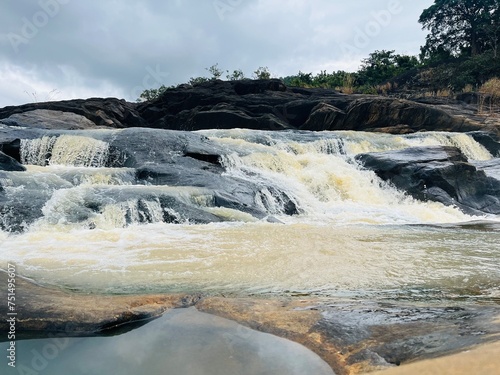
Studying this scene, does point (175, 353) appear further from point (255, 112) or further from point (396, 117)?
point (255, 112)

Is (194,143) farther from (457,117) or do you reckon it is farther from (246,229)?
(457,117)

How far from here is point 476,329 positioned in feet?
6.64

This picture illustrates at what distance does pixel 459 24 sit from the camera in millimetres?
37781

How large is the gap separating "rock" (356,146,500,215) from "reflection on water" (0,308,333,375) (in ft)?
33.0

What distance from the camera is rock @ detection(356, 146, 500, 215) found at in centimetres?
1123

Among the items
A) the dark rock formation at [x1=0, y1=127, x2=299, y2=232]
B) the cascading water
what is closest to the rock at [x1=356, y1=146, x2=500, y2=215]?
the cascading water

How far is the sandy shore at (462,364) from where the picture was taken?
5.23ft

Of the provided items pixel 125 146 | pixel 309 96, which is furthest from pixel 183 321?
pixel 309 96

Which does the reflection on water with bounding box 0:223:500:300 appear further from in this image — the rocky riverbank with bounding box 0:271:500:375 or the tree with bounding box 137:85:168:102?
the tree with bounding box 137:85:168:102

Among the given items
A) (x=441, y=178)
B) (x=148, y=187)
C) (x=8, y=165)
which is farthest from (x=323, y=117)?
(x=8, y=165)

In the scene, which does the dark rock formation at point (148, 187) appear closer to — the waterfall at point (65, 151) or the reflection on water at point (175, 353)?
the waterfall at point (65, 151)

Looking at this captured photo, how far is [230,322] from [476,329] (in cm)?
136

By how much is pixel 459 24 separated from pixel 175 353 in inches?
1720

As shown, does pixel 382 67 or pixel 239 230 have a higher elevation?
pixel 382 67
